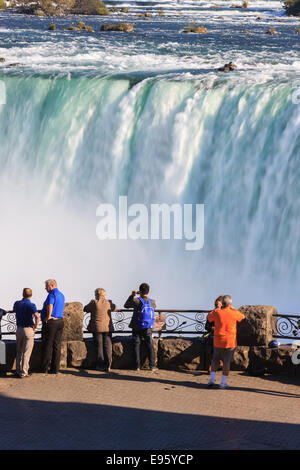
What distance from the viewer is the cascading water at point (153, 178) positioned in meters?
22.4

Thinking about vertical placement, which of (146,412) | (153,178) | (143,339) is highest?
(153,178)

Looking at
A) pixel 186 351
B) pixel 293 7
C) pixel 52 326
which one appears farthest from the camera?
pixel 293 7

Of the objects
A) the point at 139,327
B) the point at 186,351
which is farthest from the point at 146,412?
the point at 186,351

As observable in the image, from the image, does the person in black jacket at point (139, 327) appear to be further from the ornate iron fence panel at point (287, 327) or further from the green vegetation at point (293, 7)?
the green vegetation at point (293, 7)

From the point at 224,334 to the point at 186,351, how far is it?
45.6 inches

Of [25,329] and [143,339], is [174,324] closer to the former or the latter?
[143,339]

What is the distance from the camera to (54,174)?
85.1 feet

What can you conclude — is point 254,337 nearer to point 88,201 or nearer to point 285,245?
point 285,245

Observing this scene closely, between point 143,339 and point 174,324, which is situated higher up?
point 174,324

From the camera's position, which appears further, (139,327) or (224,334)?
(139,327)

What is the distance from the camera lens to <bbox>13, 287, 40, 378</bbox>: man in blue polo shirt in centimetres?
1378

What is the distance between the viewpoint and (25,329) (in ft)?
45.2

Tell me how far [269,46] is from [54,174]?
1533 centimetres

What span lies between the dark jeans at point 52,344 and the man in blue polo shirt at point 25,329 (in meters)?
0.20
